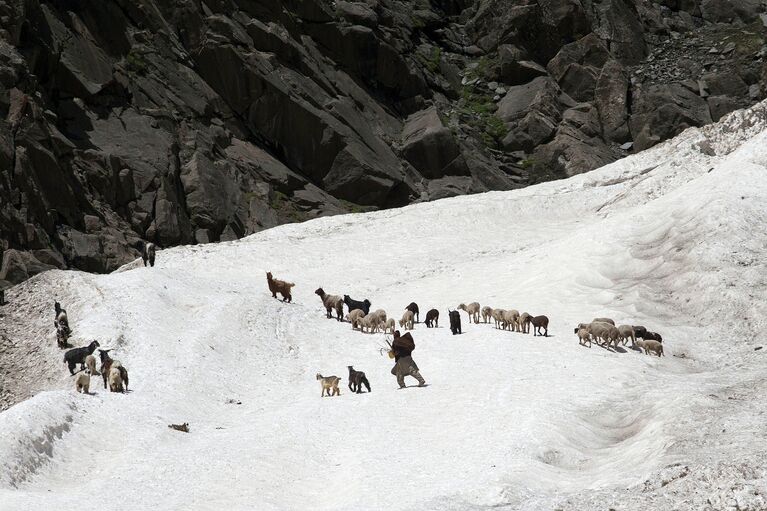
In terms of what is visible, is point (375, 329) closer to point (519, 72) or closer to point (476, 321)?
point (476, 321)

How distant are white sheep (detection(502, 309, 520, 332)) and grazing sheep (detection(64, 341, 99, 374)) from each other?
14.3 metres

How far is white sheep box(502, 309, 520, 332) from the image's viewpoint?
31516 millimetres

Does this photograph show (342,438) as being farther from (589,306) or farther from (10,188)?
(10,188)

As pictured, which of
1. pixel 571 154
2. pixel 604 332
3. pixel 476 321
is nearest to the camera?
pixel 604 332

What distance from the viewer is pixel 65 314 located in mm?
28781

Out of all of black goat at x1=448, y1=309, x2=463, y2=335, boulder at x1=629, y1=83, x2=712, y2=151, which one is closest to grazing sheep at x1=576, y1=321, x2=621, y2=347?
black goat at x1=448, y1=309, x2=463, y2=335

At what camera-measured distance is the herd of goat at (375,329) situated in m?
25.0

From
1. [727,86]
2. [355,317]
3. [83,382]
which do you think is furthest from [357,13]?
[83,382]

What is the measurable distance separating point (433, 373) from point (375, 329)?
6926 millimetres

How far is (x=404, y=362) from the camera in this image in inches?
989

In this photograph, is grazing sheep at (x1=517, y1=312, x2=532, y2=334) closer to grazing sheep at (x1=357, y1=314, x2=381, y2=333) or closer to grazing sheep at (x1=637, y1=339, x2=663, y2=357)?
grazing sheep at (x1=637, y1=339, x2=663, y2=357)

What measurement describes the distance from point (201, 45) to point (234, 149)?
11925 millimetres

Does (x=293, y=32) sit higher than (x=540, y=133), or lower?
higher

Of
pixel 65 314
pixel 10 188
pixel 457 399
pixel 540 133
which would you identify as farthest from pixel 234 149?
pixel 457 399
